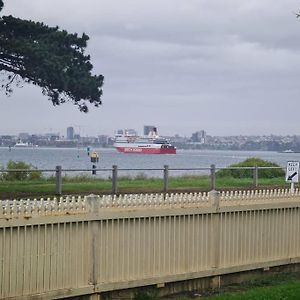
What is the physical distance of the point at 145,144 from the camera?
6048 inches

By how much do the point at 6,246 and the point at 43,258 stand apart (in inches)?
28.2

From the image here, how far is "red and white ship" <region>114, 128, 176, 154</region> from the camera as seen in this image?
152 meters

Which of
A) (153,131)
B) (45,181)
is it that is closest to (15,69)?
(45,181)

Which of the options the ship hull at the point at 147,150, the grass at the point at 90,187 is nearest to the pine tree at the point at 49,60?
the grass at the point at 90,187

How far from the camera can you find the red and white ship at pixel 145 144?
152m

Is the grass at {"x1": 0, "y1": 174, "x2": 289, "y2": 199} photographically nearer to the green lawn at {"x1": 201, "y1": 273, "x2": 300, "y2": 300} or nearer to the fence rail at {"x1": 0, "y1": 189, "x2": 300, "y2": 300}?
the fence rail at {"x1": 0, "y1": 189, "x2": 300, "y2": 300}

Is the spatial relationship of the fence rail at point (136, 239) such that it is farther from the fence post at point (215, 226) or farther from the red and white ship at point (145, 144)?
the red and white ship at point (145, 144)

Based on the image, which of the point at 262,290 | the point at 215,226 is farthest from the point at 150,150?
the point at 262,290

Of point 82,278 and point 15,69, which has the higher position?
point 15,69

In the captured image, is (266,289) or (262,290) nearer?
(262,290)

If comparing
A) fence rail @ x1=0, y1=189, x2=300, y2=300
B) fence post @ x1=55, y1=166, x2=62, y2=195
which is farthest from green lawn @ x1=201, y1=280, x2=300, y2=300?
fence post @ x1=55, y1=166, x2=62, y2=195

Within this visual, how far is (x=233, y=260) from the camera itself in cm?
1408

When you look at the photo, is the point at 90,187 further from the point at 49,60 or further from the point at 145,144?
the point at 145,144

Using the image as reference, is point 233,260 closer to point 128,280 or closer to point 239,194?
point 239,194
